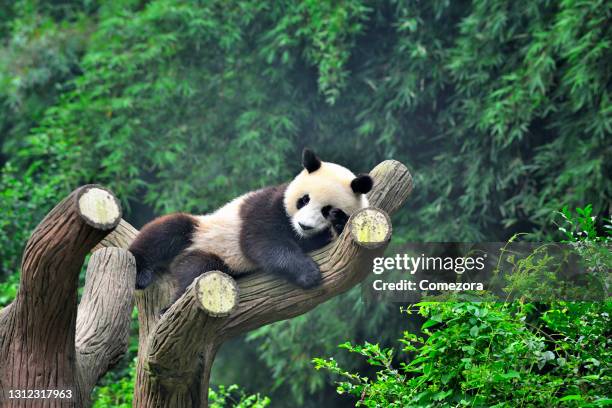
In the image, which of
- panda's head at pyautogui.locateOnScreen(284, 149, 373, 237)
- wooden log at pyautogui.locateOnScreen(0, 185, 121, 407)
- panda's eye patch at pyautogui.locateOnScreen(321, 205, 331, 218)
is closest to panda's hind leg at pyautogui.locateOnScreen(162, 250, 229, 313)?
panda's head at pyautogui.locateOnScreen(284, 149, 373, 237)

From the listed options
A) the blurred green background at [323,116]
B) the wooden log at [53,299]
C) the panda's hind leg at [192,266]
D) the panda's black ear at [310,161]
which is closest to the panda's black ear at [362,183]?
the panda's black ear at [310,161]

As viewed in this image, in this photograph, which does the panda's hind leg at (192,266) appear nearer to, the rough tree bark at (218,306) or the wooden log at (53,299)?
the rough tree bark at (218,306)

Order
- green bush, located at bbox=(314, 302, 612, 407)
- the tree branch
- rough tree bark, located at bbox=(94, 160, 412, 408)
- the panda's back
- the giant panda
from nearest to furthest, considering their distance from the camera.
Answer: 1. green bush, located at bbox=(314, 302, 612, 407)
2. rough tree bark, located at bbox=(94, 160, 412, 408)
3. the tree branch
4. the giant panda
5. the panda's back

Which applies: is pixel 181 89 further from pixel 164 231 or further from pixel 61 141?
pixel 164 231

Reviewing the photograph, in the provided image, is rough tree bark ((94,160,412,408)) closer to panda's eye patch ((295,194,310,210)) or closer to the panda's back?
the panda's back

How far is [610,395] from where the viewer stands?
247 centimetres

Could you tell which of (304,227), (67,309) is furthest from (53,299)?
(304,227)

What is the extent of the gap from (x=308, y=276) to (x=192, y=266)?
0.55 meters

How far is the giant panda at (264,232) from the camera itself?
10.4ft

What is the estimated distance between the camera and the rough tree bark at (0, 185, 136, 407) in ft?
7.78

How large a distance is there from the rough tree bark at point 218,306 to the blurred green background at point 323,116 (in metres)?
2.16

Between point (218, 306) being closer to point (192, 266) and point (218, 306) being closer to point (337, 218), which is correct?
point (192, 266)

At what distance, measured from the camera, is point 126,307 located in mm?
3201

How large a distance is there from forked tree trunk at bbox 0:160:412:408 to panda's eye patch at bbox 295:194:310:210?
0.73 feet
